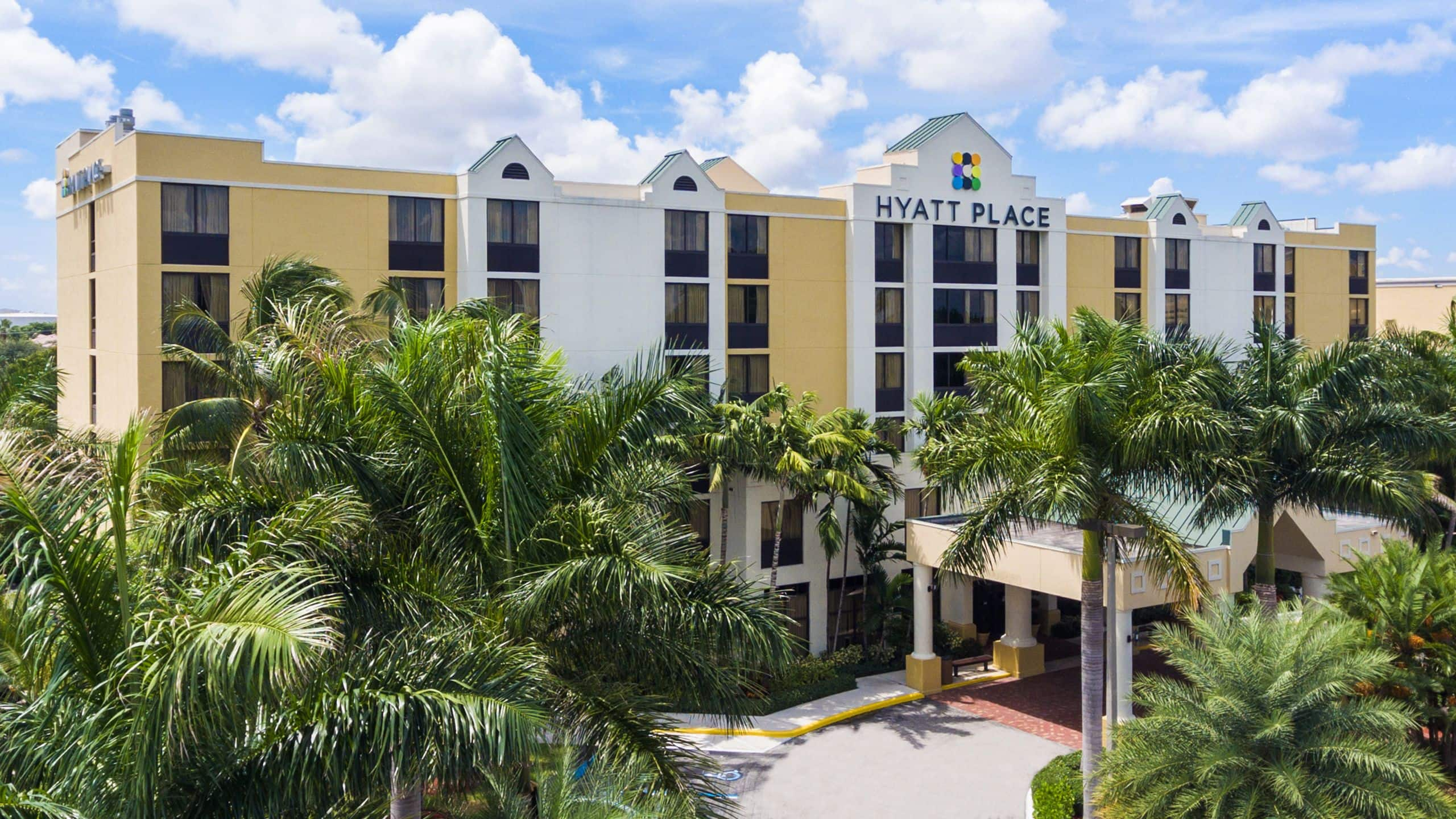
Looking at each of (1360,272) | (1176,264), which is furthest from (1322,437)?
(1360,272)

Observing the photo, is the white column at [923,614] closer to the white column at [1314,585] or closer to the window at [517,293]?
the white column at [1314,585]

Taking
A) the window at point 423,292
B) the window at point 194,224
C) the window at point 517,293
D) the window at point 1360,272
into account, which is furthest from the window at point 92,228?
the window at point 1360,272

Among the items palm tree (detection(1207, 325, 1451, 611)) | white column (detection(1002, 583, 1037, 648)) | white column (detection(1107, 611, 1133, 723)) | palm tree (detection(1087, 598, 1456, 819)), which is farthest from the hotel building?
palm tree (detection(1087, 598, 1456, 819))

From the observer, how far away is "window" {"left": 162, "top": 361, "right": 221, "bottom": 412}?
29.7 m

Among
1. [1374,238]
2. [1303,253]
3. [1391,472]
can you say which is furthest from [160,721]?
[1374,238]

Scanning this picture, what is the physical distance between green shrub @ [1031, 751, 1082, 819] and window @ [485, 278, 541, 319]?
17472 millimetres

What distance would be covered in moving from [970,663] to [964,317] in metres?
12.1

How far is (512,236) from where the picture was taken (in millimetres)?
33156

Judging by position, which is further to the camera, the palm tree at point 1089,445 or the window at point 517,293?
the window at point 517,293

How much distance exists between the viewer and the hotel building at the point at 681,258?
98.0 ft

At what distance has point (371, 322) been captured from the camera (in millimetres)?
26047

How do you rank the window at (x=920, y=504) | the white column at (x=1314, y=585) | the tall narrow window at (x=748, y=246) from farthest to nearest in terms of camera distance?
the window at (x=920, y=504) → the tall narrow window at (x=748, y=246) → the white column at (x=1314, y=585)

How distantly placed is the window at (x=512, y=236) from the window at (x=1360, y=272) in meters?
38.7

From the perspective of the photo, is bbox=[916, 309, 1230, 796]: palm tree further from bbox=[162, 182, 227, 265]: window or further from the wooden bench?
bbox=[162, 182, 227, 265]: window
